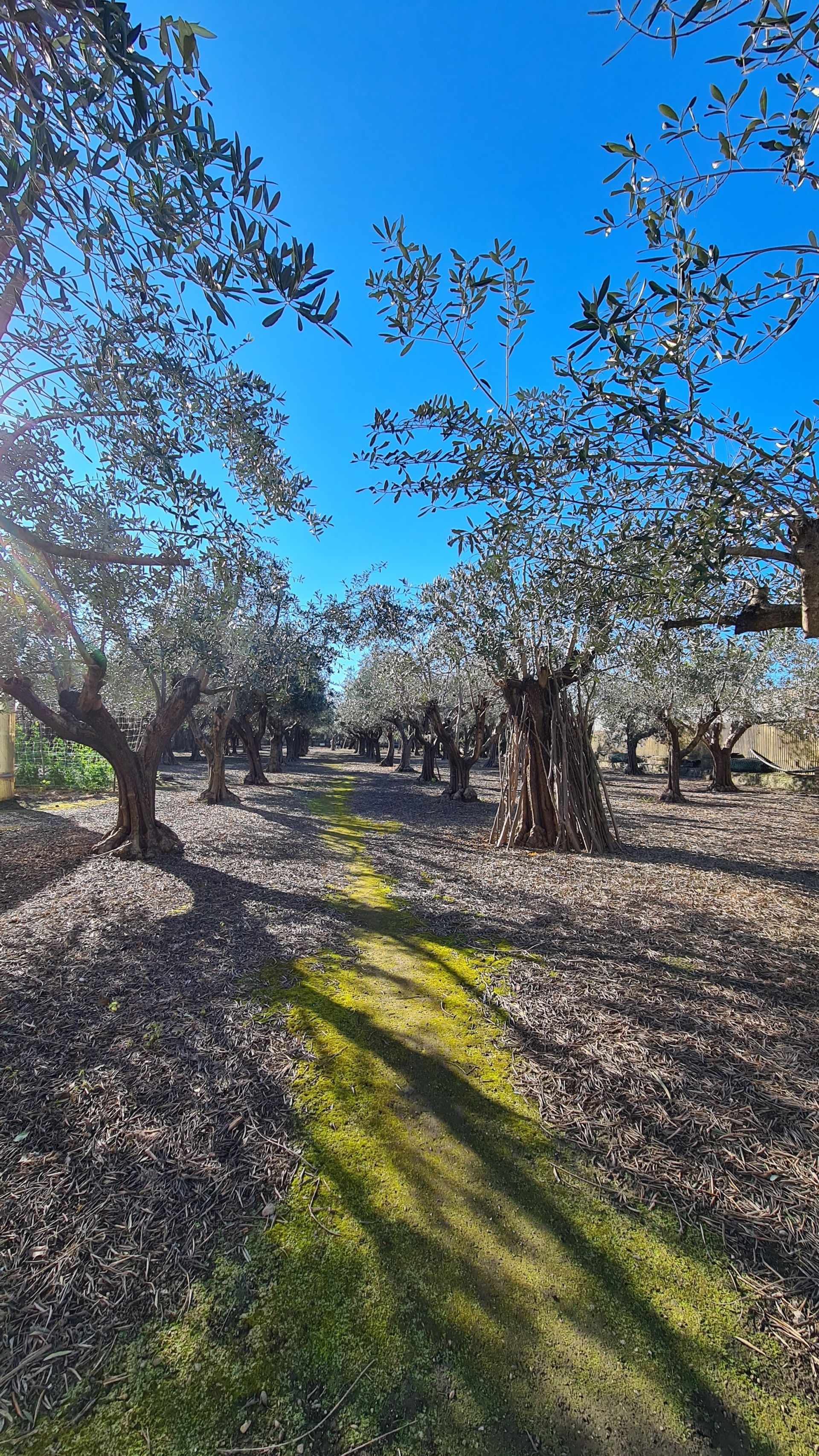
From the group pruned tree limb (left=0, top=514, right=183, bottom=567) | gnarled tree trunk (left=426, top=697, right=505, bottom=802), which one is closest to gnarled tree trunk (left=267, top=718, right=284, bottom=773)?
gnarled tree trunk (left=426, top=697, right=505, bottom=802)

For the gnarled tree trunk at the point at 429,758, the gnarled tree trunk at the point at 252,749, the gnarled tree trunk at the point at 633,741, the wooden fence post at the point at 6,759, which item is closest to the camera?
the wooden fence post at the point at 6,759

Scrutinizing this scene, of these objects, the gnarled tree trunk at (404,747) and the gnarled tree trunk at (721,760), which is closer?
the gnarled tree trunk at (721,760)

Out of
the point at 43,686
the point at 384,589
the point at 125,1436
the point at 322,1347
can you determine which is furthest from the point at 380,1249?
the point at 384,589

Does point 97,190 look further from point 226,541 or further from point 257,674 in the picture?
point 257,674

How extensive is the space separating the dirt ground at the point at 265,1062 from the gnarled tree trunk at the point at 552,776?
201 cm

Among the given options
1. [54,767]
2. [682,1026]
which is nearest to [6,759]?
[54,767]

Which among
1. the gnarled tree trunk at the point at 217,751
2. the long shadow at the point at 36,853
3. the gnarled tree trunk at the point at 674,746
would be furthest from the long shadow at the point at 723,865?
the gnarled tree trunk at the point at 217,751

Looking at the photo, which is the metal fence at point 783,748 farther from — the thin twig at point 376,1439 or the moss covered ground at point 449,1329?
the thin twig at point 376,1439

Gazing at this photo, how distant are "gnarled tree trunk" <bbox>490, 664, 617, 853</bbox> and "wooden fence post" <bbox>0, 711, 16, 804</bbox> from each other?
14235 millimetres

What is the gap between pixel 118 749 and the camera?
9.04 m

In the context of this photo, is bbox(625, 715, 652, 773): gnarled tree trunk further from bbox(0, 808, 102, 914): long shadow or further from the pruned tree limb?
the pruned tree limb

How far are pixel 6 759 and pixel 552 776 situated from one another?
613 inches

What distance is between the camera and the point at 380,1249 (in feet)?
7.19

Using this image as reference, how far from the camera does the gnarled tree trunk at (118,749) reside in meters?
8.34
